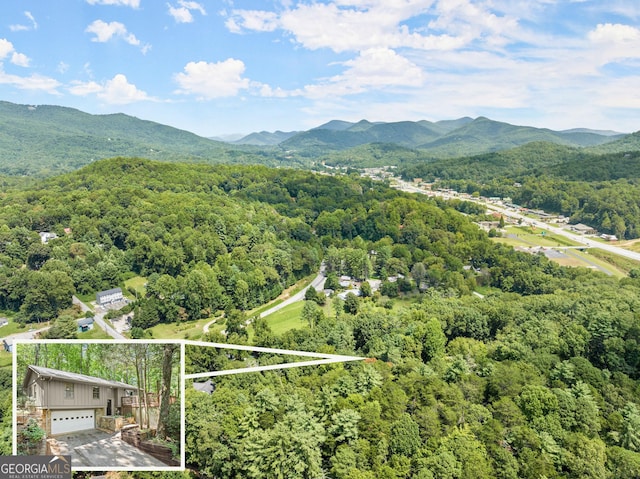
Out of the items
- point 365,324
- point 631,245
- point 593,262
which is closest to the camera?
point 365,324

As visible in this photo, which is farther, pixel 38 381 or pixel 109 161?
pixel 109 161

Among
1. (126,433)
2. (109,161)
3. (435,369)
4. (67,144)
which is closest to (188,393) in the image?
(126,433)

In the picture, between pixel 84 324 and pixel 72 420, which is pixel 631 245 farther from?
pixel 72 420

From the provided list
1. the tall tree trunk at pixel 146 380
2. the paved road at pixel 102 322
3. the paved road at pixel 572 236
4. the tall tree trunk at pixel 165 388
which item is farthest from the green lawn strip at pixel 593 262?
the tall tree trunk at pixel 146 380

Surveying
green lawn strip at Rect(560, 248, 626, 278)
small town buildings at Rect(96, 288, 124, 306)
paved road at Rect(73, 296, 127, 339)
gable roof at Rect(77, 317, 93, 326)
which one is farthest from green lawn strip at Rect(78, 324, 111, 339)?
green lawn strip at Rect(560, 248, 626, 278)

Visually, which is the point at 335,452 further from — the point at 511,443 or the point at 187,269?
the point at 187,269

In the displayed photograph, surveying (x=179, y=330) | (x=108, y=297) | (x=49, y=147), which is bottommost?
(x=179, y=330)

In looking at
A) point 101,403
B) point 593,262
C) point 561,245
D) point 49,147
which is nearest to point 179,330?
point 101,403
